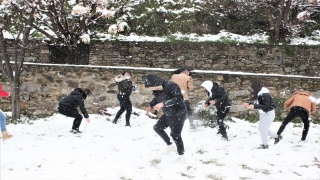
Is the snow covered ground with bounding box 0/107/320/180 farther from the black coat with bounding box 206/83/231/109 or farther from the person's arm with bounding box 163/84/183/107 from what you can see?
the person's arm with bounding box 163/84/183/107

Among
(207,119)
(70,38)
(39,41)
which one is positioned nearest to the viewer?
(207,119)

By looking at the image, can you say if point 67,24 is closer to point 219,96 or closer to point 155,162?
point 219,96

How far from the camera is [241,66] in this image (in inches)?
459

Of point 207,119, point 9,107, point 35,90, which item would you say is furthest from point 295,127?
point 9,107

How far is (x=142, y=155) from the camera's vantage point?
5.09 meters

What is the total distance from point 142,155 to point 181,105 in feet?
3.84

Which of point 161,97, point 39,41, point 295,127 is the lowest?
point 295,127

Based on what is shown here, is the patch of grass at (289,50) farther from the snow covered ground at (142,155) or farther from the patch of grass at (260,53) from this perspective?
the snow covered ground at (142,155)

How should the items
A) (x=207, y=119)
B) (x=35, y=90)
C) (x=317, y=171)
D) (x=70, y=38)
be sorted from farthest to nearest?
1. (x=70, y=38)
2. (x=35, y=90)
3. (x=207, y=119)
4. (x=317, y=171)

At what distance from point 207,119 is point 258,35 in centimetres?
676

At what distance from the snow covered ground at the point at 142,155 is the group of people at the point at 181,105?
297 mm

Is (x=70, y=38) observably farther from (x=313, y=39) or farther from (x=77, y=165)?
(x=313, y=39)

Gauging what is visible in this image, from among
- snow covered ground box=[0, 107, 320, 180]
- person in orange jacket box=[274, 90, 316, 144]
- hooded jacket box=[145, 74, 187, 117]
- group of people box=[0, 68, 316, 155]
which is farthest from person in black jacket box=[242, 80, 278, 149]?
hooded jacket box=[145, 74, 187, 117]

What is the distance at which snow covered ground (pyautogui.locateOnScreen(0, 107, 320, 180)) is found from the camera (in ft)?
13.9
